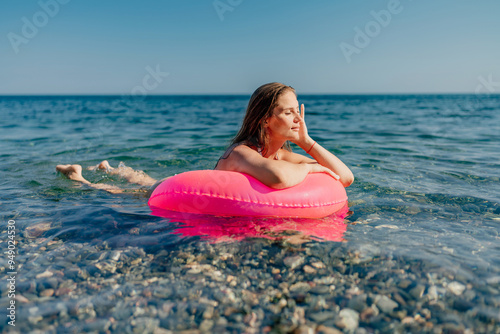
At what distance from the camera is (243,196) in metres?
3.67

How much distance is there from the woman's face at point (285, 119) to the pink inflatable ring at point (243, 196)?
56cm

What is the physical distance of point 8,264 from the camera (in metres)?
2.99

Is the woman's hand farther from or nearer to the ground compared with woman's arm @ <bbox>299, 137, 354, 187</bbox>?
farther from the ground

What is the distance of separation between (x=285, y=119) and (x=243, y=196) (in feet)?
3.23

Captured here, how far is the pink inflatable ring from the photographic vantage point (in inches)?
145

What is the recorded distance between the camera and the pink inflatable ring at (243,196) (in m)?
3.69

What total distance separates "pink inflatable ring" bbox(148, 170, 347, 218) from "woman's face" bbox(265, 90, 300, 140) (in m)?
0.56

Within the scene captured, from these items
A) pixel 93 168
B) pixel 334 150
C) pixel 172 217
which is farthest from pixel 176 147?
pixel 172 217

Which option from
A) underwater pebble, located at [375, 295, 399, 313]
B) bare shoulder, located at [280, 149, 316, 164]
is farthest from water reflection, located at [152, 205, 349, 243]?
underwater pebble, located at [375, 295, 399, 313]

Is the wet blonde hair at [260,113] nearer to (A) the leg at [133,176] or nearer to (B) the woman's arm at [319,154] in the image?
(B) the woman's arm at [319,154]

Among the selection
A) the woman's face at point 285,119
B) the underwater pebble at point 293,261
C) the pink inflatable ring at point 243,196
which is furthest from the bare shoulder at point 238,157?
the underwater pebble at point 293,261

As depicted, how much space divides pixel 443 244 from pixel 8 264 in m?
3.77

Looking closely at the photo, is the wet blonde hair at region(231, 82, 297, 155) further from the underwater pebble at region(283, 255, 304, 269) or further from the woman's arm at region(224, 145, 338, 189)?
the underwater pebble at region(283, 255, 304, 269)

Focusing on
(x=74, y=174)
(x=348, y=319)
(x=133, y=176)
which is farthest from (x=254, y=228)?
(x=74, y=174)
